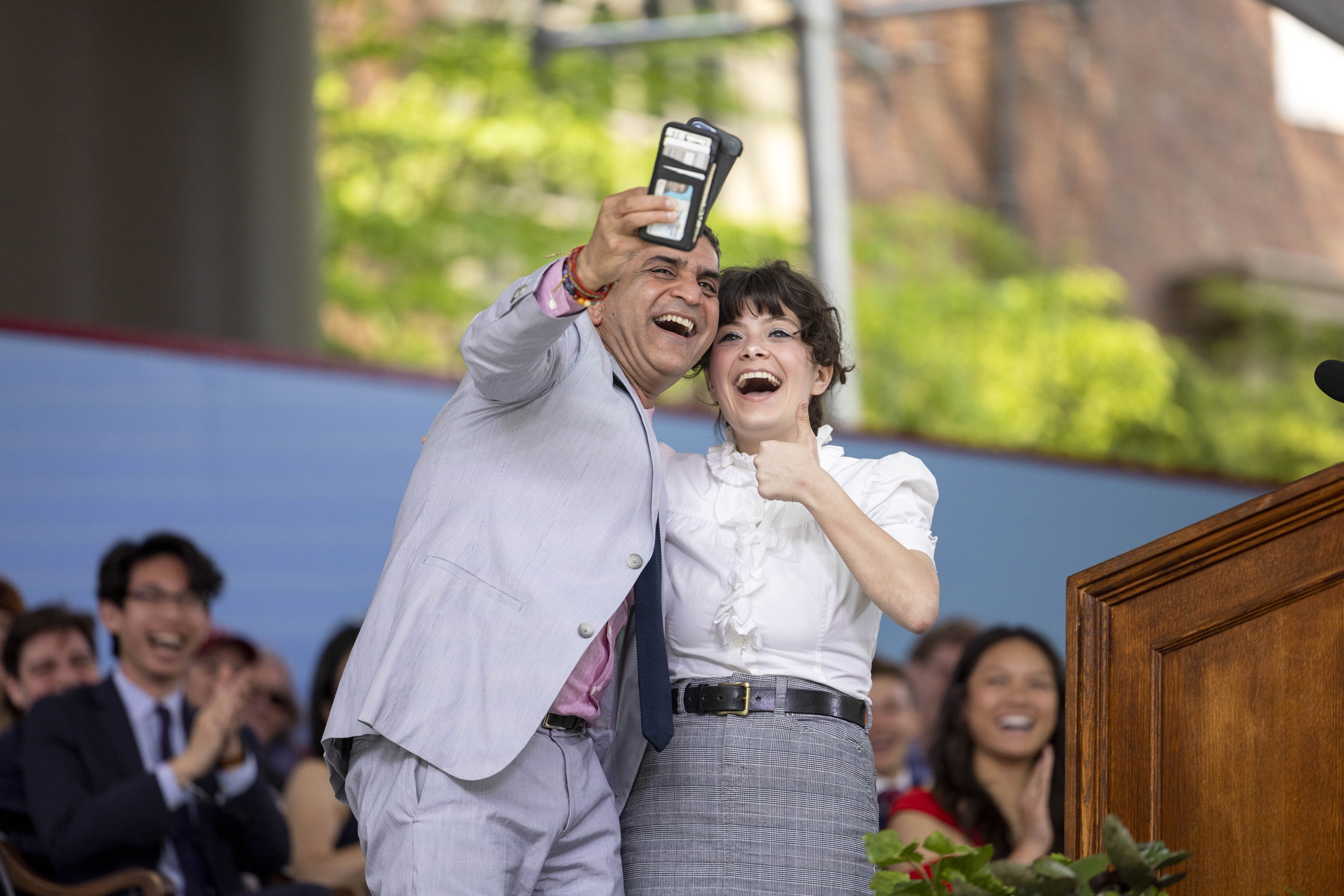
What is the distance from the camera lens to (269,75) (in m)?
6.79

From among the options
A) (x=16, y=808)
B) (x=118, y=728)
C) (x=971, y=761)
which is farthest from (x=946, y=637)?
(x=16, y=808)

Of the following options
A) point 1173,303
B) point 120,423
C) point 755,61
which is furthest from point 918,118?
point 120,423

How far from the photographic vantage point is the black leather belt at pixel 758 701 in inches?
81.7

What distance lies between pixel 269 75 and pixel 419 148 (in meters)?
4.88

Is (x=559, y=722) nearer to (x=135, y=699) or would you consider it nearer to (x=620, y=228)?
(x=620, y=228)

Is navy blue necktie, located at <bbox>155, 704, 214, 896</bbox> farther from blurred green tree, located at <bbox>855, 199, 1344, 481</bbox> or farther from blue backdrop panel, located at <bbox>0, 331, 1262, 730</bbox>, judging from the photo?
blurred green tree, located at <bbox>855, 199, 1344, 481</bbox>

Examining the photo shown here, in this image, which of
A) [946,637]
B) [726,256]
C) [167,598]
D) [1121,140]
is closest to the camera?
[167,598]

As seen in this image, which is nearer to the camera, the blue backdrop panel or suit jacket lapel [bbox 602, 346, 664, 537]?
suit jacket lapel [bbox 602, 346, 664, 537]

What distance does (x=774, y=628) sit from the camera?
209 centimetres

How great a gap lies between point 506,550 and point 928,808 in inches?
72.0

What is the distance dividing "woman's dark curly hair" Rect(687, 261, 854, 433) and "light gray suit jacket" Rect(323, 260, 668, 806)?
27 cm

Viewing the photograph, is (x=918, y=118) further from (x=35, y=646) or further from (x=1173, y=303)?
(x=35, y=646)

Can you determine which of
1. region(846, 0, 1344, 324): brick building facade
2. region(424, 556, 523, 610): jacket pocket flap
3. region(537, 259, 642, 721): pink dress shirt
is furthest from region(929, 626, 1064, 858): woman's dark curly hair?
region(846, 0, 1344, 324): brick building facade

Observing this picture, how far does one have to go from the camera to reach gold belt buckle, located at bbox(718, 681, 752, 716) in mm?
2074
